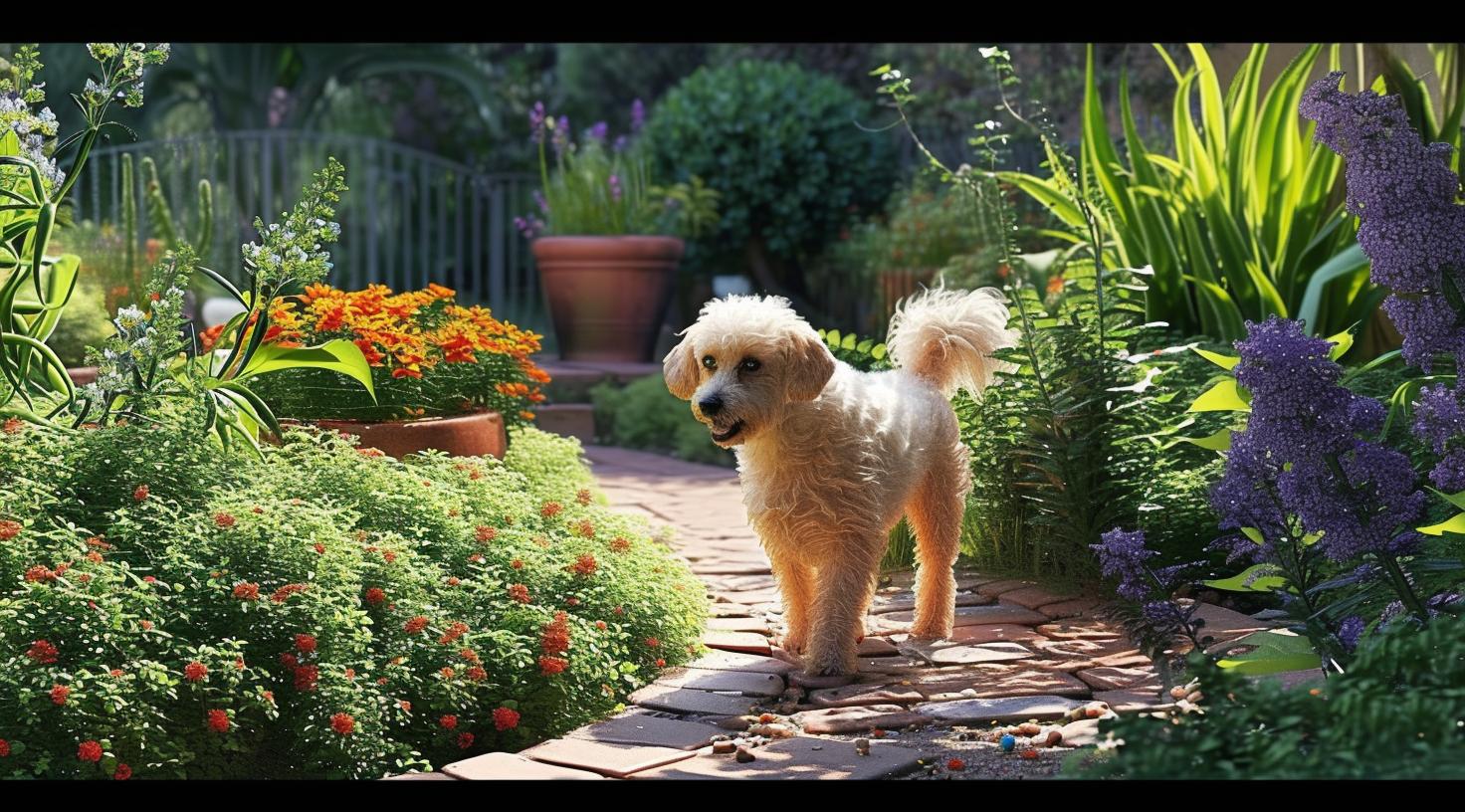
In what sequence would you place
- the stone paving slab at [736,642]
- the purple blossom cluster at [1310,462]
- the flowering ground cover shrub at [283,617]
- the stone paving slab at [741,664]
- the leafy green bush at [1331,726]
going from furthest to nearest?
the stone paving slab at [736,642] → the stone paving slab at [741,664] → the flowering ground cover shrub at [283,617] → the purple blossom cluster at [1310,462] → the leafy green bush at [1331,726]

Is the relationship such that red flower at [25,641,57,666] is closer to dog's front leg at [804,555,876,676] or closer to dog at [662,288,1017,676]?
dog at [662,288,1017,676]

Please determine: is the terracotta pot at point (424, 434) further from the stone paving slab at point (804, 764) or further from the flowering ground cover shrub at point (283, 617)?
the stone paving slab at point (804, 764)

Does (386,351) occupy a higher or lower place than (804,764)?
higher

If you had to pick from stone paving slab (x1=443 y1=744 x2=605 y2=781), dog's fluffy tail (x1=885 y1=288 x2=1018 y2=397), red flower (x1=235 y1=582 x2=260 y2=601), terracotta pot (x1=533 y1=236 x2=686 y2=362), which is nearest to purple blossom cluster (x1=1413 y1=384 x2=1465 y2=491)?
dog's fluffy tail (x1=885 y1=288 x2=1018 y2=397)

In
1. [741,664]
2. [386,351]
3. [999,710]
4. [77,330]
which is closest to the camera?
[999,710]

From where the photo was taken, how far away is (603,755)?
3529 millimetres

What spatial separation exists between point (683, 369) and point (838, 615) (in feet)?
2.73

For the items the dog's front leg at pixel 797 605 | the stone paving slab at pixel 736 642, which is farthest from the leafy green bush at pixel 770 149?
the dog's front leg at pixel 797 605

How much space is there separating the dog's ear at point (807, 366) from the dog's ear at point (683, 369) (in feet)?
1.04

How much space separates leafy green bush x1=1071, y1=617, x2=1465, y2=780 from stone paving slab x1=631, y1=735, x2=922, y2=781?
0.56 metres

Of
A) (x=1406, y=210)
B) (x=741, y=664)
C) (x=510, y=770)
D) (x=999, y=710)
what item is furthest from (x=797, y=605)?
(x=1406, y=210)

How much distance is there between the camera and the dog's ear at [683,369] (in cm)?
432

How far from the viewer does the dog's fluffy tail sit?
4891 mm

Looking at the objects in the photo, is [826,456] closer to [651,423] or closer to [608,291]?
[651,423]
